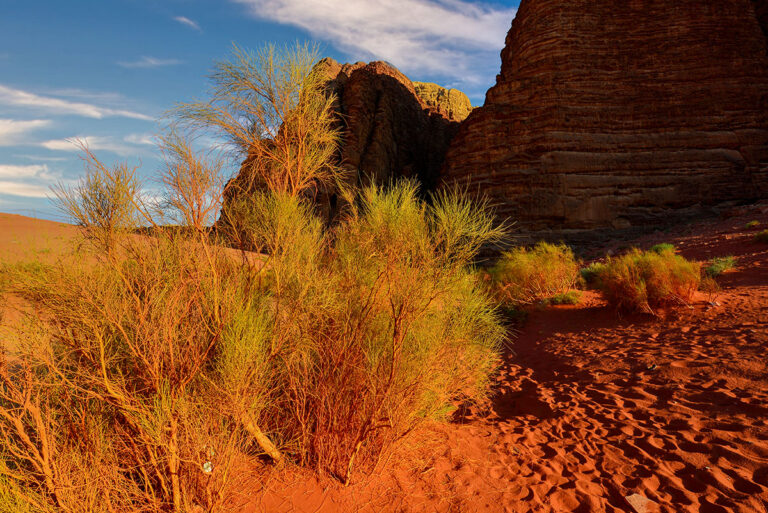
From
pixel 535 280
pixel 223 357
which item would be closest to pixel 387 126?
pixel 535 280

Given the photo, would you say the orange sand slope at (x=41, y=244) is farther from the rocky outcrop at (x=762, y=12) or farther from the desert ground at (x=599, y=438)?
the rocky outcrop at (x=762, y=12)

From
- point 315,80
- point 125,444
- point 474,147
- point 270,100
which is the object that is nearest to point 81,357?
point 125,444

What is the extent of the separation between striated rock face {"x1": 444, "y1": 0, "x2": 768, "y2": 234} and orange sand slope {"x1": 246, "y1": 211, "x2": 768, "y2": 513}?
1747 centimetres

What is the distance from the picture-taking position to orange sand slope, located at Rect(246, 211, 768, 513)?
3229 mm

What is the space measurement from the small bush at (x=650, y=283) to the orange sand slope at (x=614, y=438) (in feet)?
1.33

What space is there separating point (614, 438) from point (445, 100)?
146 feet

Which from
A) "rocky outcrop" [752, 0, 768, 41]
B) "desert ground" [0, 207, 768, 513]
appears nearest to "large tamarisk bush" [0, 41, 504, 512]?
"desert ground" [0, 207, 768, 513]

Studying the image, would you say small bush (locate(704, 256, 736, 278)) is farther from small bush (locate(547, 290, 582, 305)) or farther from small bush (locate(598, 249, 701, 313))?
small bush (locate(547, 290, 582, 305))

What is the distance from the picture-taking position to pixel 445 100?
4372 cm

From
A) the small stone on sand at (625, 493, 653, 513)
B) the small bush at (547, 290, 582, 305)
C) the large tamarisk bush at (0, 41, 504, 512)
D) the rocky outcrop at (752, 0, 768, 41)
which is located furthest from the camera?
the rocky outcrop at (752, 0, 768, 41)

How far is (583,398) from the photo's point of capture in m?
5.37

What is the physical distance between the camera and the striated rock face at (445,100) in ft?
137

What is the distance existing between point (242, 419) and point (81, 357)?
3.97 feet

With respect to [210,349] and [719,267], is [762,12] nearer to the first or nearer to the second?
[719,267]
